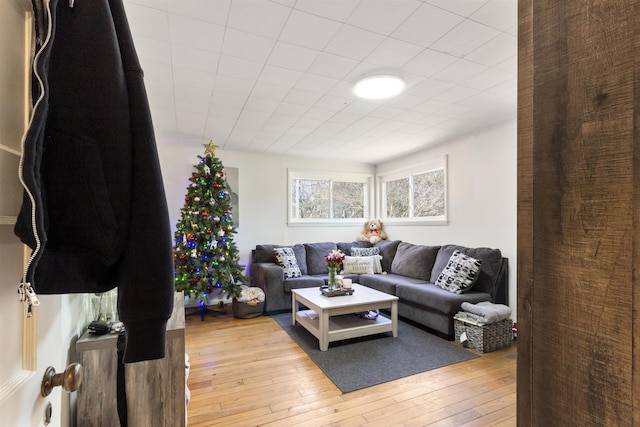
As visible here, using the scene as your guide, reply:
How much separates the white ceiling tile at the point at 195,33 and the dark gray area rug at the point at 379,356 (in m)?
2.50

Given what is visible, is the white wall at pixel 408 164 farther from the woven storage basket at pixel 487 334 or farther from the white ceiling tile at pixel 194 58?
the white ceiling tile at pixel 194 58

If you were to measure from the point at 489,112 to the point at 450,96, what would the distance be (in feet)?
2.36

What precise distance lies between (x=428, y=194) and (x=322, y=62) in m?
3.06

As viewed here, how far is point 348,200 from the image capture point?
18.0 feet

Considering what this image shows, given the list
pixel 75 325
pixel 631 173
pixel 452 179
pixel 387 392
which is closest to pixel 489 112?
pixel 452 179

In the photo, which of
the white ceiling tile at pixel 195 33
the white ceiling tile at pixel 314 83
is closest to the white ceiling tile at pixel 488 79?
the white ceiling tile at pixel 314 83

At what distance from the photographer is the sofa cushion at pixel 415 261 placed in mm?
3898

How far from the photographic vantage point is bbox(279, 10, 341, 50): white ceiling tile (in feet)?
5.33

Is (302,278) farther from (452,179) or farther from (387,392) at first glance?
(452,179)

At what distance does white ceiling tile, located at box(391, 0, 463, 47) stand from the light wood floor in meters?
2.36

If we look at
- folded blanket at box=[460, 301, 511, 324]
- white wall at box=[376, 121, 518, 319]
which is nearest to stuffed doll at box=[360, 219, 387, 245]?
white wall at box=[376, 121, 518, 319]

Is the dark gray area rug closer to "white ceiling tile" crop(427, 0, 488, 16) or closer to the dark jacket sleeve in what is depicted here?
the dark jacket sleeve

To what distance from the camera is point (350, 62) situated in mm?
2066

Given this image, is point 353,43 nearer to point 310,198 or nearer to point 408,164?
point 408,164
